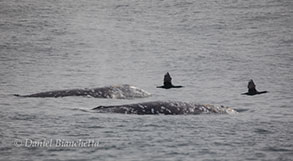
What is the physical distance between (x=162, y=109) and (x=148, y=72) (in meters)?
23.3

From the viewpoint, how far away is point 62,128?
22.8 metres

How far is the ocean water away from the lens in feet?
67.3

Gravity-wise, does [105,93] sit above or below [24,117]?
above

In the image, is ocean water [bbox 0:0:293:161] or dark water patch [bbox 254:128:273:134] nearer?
ocean water [bbox 0:0:293:161]

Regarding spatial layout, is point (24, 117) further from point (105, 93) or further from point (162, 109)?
point (105, 93)

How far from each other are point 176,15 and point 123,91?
2207 inches

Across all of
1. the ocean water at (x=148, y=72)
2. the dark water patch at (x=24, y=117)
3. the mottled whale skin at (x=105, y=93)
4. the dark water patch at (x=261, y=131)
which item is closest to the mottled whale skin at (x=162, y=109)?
the ocean water at (x=148, y=72)

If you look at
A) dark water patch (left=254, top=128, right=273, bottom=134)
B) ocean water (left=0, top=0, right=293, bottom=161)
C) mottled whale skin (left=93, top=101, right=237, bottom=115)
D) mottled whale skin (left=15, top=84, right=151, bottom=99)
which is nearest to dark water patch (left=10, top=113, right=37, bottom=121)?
ocean water (left=0, top=0, right=293, bottom=161)

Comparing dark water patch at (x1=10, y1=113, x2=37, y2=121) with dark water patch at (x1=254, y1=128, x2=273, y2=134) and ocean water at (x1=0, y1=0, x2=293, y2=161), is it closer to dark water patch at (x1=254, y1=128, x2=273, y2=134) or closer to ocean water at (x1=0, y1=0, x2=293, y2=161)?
ocean water at (x1=0, y1=0, x2=293, y2=161)

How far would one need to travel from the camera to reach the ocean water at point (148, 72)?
20.5 meters

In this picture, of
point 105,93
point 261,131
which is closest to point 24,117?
point 105,93

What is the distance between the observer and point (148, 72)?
49156 mm

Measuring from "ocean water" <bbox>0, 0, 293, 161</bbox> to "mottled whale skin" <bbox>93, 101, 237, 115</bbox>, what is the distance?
74 cm

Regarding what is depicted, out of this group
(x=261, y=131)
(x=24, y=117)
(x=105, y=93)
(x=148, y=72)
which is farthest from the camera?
(x=148, y=72)
